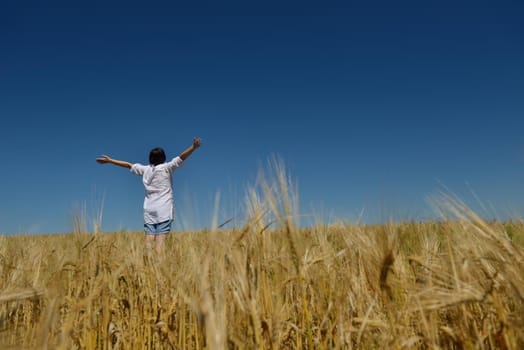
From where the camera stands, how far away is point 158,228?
415 cm

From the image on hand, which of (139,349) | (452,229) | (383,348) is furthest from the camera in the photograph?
(139,349)

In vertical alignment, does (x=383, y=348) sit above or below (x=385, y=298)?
below

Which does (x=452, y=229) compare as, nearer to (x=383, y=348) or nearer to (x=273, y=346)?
(x=383, y=348)

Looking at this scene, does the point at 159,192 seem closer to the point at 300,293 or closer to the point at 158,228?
the point at 158,228

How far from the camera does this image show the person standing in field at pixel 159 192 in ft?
13.6

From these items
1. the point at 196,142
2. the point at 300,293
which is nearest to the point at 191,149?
the point at 196,142

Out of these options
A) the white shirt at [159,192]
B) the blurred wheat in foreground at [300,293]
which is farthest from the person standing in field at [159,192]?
the blurred wheat in foreground at [300,293]

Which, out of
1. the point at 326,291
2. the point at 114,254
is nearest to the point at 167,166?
the point at 114,254

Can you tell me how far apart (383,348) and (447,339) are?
0.93ft

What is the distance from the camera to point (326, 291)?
1.70 metres

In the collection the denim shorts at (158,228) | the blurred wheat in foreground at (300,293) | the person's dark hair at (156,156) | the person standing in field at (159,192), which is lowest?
the blurred wheat in foreground at (300,293)

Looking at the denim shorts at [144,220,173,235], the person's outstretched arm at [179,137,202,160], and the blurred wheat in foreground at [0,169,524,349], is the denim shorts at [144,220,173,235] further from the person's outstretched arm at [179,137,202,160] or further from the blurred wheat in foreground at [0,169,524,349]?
the blurred wheat in foreground at [0,169,524,349]

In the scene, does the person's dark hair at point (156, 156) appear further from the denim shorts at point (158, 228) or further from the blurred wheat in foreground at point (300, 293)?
the blurred wheat in foreground at point (300, 293)

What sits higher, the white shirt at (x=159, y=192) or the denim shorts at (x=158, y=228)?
the white shirt at (x=159, y=192)
